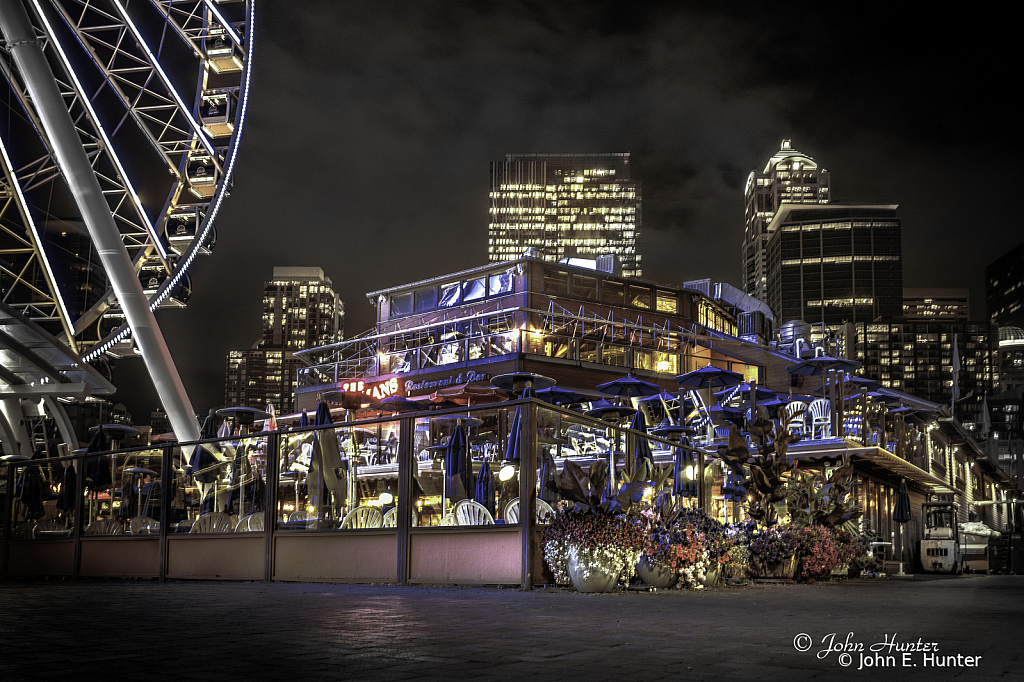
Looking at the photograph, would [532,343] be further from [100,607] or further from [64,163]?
[100,607]

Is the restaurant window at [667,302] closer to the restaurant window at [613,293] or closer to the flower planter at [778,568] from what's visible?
the restaurant window at [613,293]

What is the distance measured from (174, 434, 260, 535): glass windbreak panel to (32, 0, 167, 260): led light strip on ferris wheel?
45.9 ft

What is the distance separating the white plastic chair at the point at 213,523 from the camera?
1606cm

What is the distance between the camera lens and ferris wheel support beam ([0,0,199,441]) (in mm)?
24922

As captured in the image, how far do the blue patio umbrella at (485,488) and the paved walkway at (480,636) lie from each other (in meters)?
2.15

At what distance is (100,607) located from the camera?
32.0ft

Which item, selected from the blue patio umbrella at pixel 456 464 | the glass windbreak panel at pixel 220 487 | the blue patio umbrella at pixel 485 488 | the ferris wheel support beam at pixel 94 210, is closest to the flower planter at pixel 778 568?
the blue patio umbrella at pixel 485 488

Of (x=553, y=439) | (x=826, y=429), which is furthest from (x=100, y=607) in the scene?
(x=826, y=429)

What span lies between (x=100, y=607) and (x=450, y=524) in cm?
520

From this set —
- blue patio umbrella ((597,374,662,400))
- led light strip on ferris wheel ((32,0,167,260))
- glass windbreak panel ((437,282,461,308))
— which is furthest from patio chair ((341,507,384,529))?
glass windbreak panel ((437,282,461,308))

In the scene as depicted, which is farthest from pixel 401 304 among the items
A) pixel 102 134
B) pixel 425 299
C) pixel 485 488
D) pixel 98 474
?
pixel 485 488

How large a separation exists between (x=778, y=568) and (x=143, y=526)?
1180 centimetres

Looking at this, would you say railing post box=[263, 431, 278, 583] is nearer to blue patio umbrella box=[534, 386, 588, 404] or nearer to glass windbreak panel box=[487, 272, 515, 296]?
blue patio umbrella box=[534, 386, 588, 404]

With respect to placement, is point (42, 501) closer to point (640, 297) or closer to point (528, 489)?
point (528, 489)
